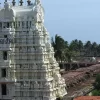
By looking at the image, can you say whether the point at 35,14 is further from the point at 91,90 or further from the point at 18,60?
the point at 91,90

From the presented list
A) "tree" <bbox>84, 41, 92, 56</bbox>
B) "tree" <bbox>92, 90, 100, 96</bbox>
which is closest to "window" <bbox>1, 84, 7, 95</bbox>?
"tree" <bbox>92, 90, 100, 96</bbox>

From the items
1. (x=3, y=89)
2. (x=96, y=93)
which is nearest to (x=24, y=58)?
(x=3, y=89)

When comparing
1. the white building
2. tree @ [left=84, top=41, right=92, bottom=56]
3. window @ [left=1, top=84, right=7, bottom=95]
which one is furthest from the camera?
tree @ [left=84, top=41, right=92, bottom=56]

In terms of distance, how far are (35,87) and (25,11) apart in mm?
8998

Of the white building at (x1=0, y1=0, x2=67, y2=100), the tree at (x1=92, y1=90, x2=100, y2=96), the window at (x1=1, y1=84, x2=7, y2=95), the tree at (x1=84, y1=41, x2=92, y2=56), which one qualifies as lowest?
the tree at (x1=92, y1=90, x2=100, y2=96)

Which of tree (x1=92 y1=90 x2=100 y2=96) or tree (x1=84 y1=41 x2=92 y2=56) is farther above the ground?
tree (x1=84 y1=41 x2=92 y2=56)

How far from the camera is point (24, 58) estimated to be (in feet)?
166

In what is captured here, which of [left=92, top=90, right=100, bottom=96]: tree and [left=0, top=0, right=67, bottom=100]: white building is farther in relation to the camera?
[left=92, top=90, right=100, bottom=96]: tree

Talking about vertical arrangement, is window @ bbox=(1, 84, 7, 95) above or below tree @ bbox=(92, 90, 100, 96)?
above

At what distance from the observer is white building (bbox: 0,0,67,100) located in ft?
164

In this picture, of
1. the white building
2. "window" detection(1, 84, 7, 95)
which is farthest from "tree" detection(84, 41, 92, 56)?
"window" detection(1, 84, 7, 95)

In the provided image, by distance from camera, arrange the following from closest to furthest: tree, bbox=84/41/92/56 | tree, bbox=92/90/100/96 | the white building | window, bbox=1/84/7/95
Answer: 1. the white building
2. window, bbox=1/84/7/95
3. tree, bbox=92/90/100/96
4. tree, bbox=84/41/92/56

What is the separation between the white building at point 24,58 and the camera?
164ft

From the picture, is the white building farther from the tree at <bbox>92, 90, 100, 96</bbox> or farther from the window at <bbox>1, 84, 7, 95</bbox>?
the tree at <bbox>92, 90, 100, 96</bbox>
